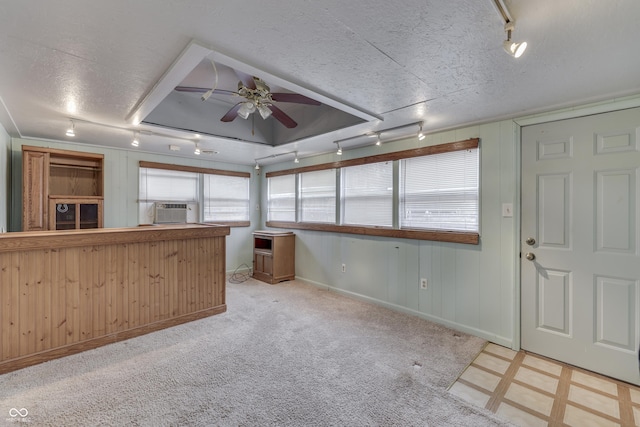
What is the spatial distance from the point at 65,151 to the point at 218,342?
3181mm

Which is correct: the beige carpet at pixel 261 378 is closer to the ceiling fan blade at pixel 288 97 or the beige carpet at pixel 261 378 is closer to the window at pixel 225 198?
the ceiling fan blade at pixel 288 97

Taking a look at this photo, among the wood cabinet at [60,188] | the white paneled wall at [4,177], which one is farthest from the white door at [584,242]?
the white paneled wall at [4,177]

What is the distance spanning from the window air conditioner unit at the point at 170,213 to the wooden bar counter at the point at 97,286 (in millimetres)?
1518

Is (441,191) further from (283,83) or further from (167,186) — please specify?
(167,186)

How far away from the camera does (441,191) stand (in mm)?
3137

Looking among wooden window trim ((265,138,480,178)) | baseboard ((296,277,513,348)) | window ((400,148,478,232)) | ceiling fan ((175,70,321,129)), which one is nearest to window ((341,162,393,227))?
wooden window trim ((265,138,480,178))

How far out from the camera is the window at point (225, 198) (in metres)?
5.02

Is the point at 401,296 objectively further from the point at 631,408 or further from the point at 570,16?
the point at 570,16

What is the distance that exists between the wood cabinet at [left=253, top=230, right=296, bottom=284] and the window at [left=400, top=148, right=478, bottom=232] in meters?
2.17

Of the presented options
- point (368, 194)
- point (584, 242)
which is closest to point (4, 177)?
point (368, 194)

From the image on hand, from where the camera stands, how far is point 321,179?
455 cm

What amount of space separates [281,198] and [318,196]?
1010 millimetres

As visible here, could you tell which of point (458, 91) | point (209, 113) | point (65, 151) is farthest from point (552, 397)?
point (65, 151)

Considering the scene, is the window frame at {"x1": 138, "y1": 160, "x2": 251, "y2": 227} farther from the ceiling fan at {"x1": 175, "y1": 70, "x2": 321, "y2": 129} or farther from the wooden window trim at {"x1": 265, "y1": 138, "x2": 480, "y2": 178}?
the ceiling fan at {"x1": 175, "y1": 70, "x2": 321, "y2": 129}
